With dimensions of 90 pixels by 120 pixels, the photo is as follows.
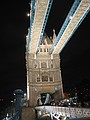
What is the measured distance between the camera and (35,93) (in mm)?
60281

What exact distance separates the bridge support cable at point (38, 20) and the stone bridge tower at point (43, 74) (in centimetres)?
755

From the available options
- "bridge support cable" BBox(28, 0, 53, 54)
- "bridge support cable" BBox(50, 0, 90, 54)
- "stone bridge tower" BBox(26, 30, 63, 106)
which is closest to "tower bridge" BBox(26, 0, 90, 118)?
"stone bridge tower" BBox(26, 30, 63, 106)

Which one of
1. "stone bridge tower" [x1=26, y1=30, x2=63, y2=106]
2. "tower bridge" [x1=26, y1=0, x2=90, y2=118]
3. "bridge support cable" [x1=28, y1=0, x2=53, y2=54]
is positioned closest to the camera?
"bridge support cable" [x1=28, y1=0, x2=53, y2=54]

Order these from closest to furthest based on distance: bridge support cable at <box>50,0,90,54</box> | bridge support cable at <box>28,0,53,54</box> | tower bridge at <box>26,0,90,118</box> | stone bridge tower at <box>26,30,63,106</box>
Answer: bridge support cable at <box>28,0,53,54</box>
bridge support cable at <box>50,0,90,54</box>
tower bridge at <box>26,0,90,118</box>
stone bridge tower at <box>26,30,63,106</box>

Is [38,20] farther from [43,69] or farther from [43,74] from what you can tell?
[43,74]

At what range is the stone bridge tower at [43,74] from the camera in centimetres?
6009

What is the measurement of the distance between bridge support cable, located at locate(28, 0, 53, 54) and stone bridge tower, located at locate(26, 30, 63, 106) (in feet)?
24.8

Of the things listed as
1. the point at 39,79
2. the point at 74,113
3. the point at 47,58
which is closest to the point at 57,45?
the point at 47,58

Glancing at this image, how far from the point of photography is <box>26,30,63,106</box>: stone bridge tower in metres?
60.1

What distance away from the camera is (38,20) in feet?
138

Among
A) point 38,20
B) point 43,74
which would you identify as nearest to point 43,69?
point 43,74

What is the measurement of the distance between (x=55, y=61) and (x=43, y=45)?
662 cm

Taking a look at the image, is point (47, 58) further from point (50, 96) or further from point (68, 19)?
point (68, 19)

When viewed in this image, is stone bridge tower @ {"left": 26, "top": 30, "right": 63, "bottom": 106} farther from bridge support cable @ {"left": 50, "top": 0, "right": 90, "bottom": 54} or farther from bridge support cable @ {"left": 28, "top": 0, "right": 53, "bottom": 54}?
bridge support cable @ {"left": 50, "top": 0, "right": 90, "bottom": 54}
